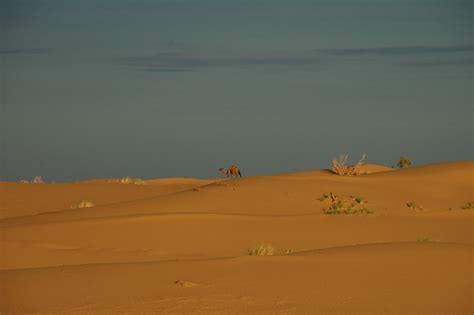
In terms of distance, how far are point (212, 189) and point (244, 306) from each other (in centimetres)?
1866

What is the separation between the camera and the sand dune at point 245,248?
891cm

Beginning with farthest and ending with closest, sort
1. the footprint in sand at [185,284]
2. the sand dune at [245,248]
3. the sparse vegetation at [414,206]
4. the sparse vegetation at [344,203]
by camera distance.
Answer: the sparse vegetation at [414,206]
the sparse vegetation at [344,203]
the footprint in sand at [185,284]
the sand dune at [245,248]

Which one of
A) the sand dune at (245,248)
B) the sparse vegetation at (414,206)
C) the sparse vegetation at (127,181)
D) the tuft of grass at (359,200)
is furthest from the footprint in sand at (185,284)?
the sparse vegetation at (127,181)

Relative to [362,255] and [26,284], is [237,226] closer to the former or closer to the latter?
[362,255]

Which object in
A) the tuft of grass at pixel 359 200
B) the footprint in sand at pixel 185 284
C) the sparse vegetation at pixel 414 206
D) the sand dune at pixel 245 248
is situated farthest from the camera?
the sparse vegetation at pixel 414 206

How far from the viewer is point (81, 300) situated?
8.88 m

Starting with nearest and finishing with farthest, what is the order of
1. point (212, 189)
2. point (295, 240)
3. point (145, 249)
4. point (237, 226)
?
point (145, 249) < point (295, 240) < point (237, 226) < point (212, 189)

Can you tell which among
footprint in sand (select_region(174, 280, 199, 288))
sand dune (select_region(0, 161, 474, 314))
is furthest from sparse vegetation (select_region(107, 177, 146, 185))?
footprint in sand (select_region(174, 280, 199, 288))

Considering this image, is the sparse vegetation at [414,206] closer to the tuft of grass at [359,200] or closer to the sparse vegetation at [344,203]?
the sparse vegetation at [344,203]

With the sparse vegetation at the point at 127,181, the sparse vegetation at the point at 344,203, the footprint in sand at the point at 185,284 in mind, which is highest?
the sparse vegetation at the point at 127,181

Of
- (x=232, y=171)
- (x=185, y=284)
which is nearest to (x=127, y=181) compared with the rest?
(x=232, y=171)

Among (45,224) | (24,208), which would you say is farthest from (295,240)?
(24,208)

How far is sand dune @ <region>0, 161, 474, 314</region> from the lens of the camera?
891 centimetres

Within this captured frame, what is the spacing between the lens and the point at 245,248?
17031mm
